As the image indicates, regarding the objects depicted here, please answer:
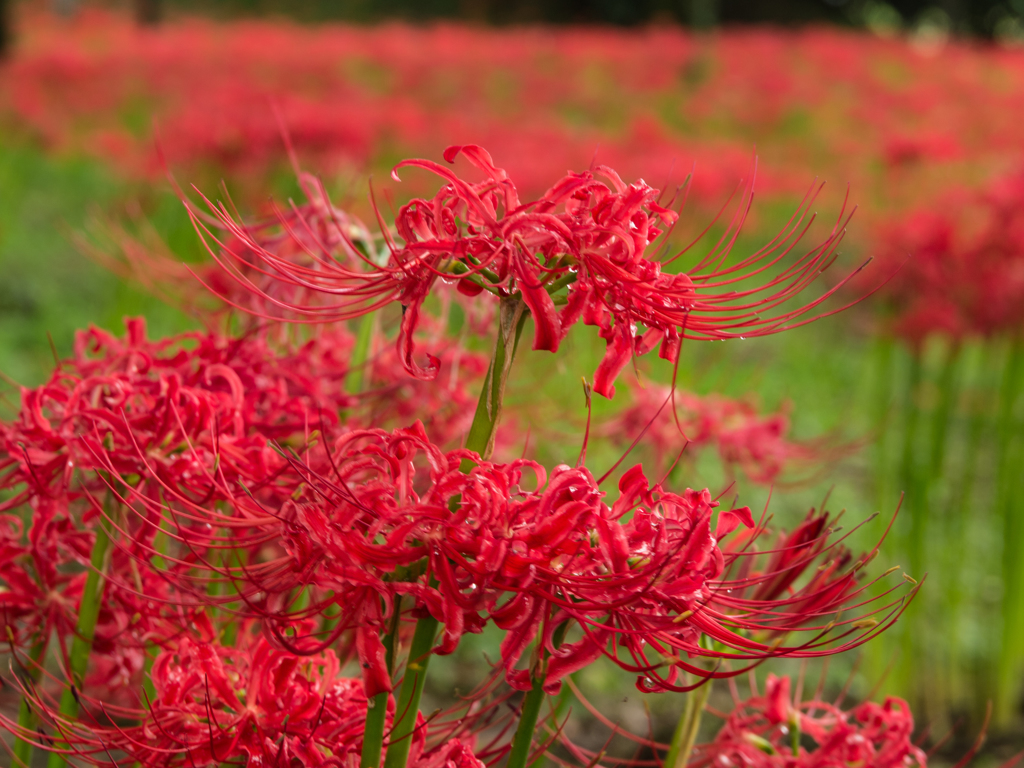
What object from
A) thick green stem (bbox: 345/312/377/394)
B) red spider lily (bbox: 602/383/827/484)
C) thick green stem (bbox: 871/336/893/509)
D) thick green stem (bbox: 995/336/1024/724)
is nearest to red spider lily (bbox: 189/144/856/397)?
thick green stem (bbox: 345/312/377/394)

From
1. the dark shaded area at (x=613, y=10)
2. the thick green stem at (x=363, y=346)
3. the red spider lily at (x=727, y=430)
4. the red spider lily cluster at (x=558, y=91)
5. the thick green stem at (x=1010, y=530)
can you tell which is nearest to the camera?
the thick green stem at (x=363, y=346)

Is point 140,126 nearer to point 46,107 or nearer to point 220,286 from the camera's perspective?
point 46,107

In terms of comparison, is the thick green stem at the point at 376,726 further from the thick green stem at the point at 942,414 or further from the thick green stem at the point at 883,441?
the thick green stem at the point at 942,414

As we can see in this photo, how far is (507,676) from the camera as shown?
0.67m

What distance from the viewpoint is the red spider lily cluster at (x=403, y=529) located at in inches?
25.7

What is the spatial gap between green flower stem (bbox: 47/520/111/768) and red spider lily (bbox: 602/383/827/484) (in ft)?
3.00

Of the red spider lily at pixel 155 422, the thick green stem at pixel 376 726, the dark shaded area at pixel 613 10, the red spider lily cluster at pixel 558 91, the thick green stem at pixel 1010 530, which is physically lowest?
the thick green stem at pixel 1010 530

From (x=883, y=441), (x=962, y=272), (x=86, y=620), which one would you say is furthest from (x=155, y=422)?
(x=962, y=272)

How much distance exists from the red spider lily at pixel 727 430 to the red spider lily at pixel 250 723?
0.87m

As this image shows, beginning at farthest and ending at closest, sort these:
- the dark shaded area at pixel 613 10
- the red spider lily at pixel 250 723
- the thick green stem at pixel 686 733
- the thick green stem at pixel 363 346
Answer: the dark shaded area at pixel 613 10 < the thick green stem at pixel 363 346 < the thick green stem at pixel 686 733 < the red spider lily at pixel 250 723

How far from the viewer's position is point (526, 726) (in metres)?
0.73

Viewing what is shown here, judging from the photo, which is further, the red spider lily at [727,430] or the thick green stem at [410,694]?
the red spider lily at [727,430]

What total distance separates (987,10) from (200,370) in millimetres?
23567

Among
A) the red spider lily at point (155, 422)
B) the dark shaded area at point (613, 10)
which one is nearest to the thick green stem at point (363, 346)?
the red spider lily at point (155, 422)
